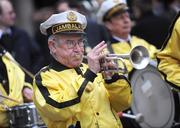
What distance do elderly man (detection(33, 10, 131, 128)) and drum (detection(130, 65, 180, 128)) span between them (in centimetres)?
122

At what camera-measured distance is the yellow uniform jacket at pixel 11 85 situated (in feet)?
25.3

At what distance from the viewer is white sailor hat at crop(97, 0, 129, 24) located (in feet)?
28.9

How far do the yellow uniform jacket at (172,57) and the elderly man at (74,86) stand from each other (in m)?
0.72

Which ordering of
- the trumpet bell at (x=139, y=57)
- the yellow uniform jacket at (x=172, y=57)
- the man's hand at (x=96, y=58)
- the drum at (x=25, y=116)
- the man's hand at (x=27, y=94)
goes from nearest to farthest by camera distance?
the man's hand at (x=96, y=58), the trumpet bell at (x=139, y=57), the yellow uniform jacket at (x=172, y=57), the drum at (x=25, y=116), the man's hand at (x=27, y=94)

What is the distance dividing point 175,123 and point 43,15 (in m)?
6.52

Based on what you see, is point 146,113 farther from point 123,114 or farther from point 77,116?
point 77,116

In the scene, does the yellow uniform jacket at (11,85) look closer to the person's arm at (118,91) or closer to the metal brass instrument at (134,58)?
the person's arm at (118,91)

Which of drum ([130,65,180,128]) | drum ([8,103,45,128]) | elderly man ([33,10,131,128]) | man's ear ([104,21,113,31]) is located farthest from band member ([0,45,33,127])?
man's ear ([104,21,113,31])

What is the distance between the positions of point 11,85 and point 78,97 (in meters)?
1.73

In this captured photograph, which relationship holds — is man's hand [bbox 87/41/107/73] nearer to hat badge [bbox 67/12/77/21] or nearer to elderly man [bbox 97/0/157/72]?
hat badge [bbox 67/12/77/21]

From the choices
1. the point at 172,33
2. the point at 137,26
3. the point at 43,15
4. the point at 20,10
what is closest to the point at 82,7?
the point at 137,26

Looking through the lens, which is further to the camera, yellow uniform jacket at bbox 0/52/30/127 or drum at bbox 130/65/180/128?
drum at bbox 130/65/180/128

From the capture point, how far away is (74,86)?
6.49 meters

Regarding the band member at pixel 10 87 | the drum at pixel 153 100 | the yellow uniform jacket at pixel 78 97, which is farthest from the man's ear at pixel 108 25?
the yellow uniform jacket at pixel 78 97
